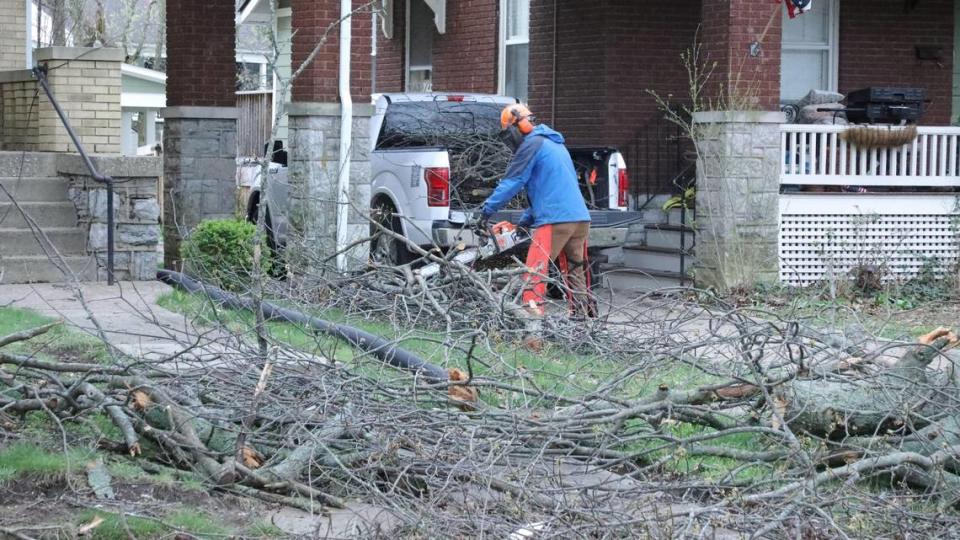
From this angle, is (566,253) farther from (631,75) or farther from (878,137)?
(631,75)

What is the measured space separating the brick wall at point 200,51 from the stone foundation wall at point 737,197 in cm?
575

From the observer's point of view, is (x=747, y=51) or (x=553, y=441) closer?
(x=553, y=441)

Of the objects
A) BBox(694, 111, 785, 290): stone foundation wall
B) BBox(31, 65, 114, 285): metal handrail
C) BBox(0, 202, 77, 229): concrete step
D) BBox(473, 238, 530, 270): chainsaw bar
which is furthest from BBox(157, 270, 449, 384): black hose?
BBox(694, 111, 785, 290): stone foundation wall

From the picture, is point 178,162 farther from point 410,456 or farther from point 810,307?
point 410,456

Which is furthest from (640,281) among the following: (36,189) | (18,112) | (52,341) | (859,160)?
(52,341)

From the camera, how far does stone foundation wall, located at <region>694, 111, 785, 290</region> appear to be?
47.4ft

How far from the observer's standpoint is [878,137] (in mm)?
15555

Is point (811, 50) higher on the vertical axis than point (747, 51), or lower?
higher

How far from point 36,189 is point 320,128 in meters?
3.08

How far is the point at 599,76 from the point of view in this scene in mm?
17641

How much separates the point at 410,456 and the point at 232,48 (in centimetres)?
1143

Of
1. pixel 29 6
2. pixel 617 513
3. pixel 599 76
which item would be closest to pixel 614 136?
pixel 599 76

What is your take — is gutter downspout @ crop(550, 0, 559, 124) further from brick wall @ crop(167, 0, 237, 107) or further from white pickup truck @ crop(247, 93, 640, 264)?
brick wall @ crop(167, 0, 237, 107)

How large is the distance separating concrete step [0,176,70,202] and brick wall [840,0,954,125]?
9727 millimetres
